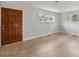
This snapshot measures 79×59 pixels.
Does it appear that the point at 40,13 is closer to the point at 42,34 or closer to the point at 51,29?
the point at 42,34

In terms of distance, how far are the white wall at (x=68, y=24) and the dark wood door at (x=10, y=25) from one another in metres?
5.10

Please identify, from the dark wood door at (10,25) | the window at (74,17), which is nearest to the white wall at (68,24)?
the window at (74,17)

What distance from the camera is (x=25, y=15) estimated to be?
6449mm

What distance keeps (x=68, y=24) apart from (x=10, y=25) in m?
6.20

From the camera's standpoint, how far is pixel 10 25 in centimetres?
559

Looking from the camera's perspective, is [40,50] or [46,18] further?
[46,18]

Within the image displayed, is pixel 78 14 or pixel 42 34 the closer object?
pixel 42 34

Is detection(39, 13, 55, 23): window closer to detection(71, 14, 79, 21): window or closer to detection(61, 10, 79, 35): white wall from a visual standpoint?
detection(61, 10, 79, 35): white wall

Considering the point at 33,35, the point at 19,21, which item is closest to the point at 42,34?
the point at 33,35

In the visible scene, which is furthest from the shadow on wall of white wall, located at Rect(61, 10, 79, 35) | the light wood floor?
the light wood floor

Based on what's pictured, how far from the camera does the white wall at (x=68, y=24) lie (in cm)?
939

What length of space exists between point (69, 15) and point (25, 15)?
5.11m

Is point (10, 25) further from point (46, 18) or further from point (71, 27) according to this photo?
point (71, 27)

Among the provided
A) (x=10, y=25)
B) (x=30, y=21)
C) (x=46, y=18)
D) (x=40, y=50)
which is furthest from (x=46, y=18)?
(x=40, y=50)
